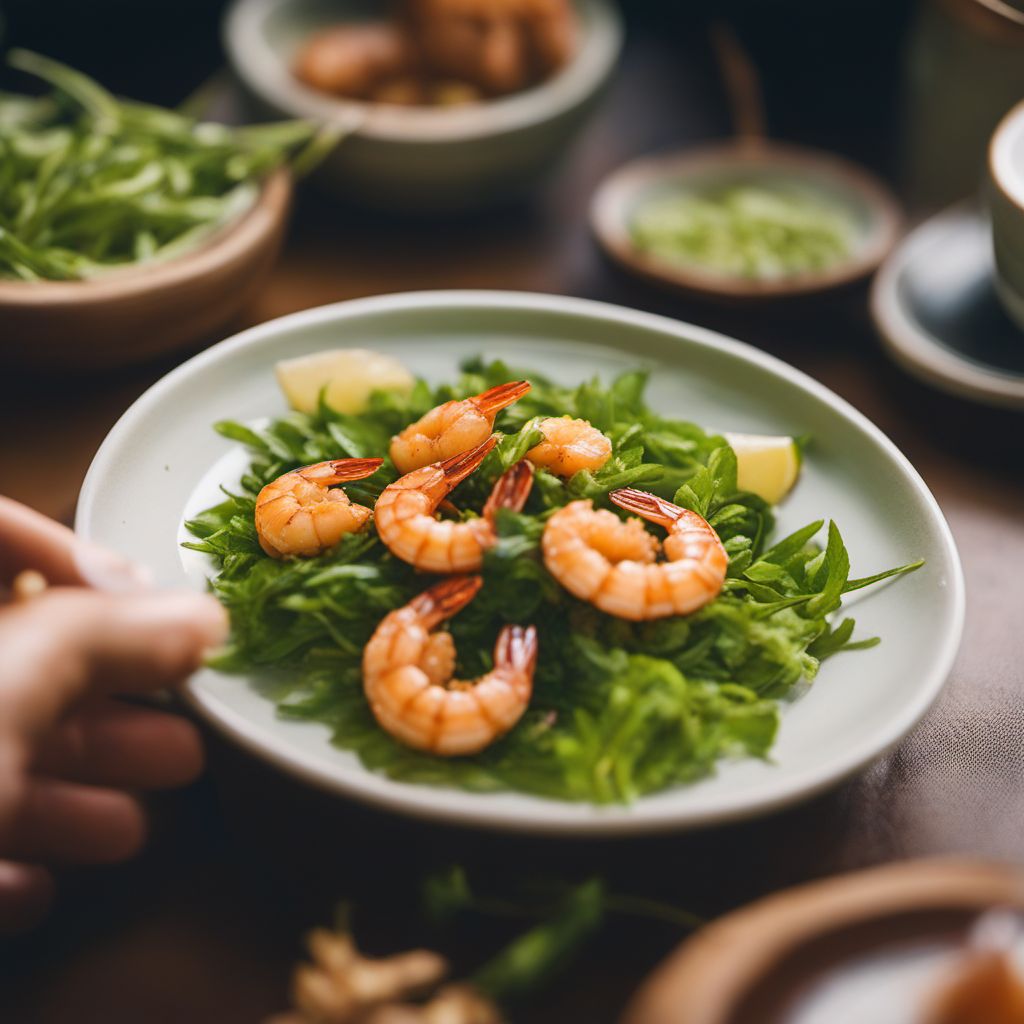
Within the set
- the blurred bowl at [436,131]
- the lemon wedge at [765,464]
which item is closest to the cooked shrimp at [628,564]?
the lemon wedge at [765,464]

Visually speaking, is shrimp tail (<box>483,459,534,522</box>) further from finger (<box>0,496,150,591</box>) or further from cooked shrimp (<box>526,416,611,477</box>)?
finger (<box>0,496,150,591</box>)

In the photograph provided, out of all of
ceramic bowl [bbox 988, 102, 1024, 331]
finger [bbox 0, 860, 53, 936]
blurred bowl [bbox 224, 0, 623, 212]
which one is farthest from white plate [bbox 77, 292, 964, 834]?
blurred bowl [bbox 224, 0, 623, 212]

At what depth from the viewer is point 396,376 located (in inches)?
75.4

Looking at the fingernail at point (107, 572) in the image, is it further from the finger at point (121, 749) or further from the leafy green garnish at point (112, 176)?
the leafy green garnish at point (112, 176)

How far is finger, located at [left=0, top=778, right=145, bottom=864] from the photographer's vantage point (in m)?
1.28

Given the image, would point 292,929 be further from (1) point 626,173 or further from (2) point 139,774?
(1) point 626,173

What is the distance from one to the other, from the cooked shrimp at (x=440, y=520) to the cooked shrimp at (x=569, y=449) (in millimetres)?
82

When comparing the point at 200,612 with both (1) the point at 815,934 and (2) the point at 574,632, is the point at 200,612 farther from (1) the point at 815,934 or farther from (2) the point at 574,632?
(1) the point at 815,934

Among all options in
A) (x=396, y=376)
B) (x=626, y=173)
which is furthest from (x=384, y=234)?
(x=396, y=376)

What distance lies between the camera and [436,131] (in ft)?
8.30

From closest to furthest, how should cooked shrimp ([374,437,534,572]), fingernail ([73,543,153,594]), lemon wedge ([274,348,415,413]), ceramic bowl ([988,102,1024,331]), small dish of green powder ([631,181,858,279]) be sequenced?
fingernail ([73,543,153,594]) < cooked shrimp ([374,437,534,572]) < lemon wedge ([274,348,415,413]) < ceramic bowl ([988,102,1024,331]) < small dish of green powder ([631,181,858,279])

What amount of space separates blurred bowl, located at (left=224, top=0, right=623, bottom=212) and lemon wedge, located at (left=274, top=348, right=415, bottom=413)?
87 cm

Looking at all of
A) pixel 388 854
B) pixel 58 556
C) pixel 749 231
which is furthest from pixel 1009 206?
pixel 58 556

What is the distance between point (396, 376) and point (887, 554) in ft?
2.93
